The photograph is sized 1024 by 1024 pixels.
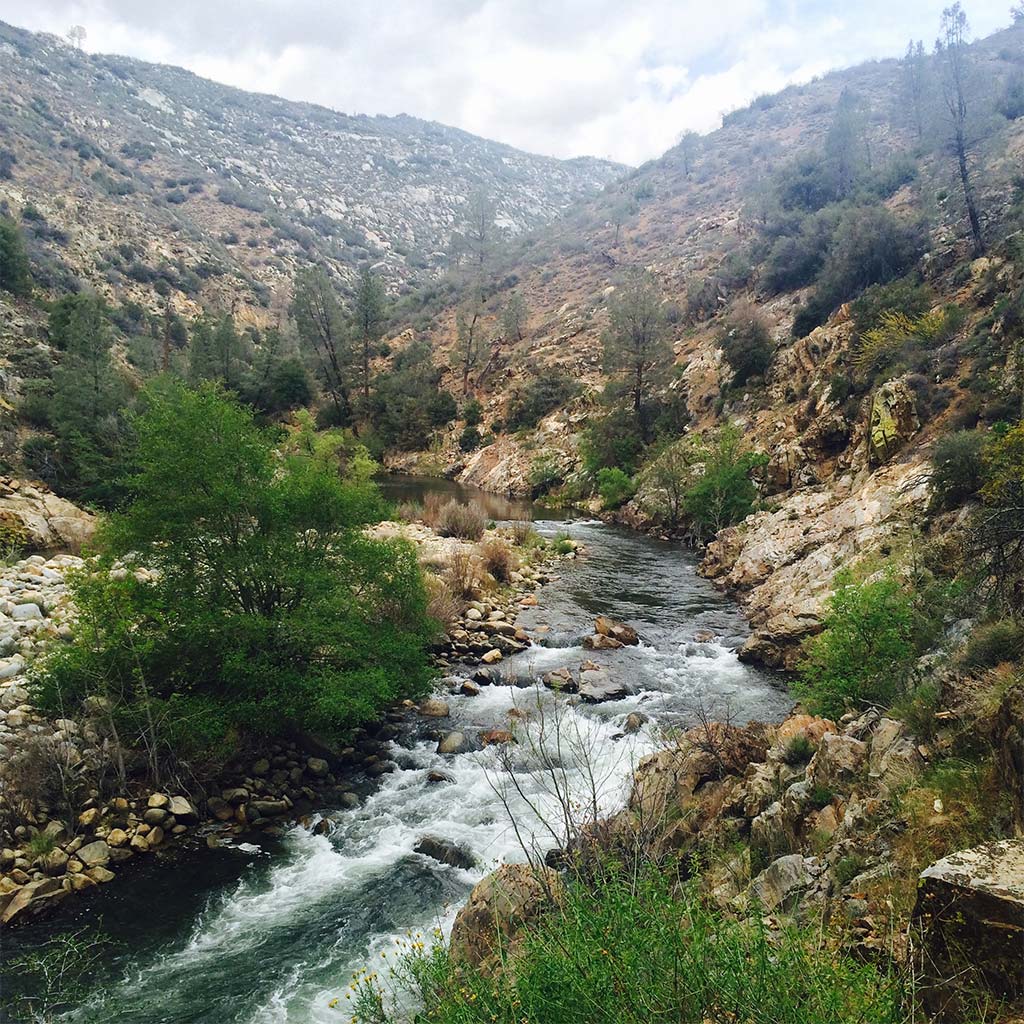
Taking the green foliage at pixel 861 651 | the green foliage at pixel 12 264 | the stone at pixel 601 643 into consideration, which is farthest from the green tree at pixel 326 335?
the green foliage at pixel 861 651

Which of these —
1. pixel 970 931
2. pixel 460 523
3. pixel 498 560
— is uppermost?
pixel 460 523

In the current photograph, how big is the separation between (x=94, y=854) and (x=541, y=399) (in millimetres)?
36533

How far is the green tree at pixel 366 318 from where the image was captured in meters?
46.3

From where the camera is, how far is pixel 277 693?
28.6 ft

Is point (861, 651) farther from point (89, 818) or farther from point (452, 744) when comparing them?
point (89, 818)

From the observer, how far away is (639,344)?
3369 cm

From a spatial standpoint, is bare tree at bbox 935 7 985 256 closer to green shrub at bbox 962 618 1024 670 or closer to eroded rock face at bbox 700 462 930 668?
eroded rock face at bbox 700 462 930 668

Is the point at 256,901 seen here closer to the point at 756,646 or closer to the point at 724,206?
the point at 756,646

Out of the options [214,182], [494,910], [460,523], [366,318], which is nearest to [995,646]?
[494,910]

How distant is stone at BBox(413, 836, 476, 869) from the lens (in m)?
7.29

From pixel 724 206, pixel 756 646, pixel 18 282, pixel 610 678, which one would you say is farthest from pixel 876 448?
pixel 724 206

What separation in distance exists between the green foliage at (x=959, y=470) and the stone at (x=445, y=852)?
11014mm

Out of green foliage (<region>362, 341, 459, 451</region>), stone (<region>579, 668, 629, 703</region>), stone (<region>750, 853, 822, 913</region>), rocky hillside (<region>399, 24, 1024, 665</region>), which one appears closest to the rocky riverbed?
stone (<region>579, 668, 629, 703</region>)

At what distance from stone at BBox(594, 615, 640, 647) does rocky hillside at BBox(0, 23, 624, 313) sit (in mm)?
39476
